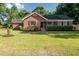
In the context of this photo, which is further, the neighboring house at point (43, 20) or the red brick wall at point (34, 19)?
the red brick wall at point (34, 19)

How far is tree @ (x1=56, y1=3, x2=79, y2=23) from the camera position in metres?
→ 20.6

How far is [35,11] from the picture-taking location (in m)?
22.2

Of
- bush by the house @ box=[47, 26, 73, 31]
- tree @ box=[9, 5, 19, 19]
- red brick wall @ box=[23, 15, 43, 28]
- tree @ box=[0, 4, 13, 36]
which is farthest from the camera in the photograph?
tree @ box=[0, 4, 13, 36]

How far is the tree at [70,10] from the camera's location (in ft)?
67.6

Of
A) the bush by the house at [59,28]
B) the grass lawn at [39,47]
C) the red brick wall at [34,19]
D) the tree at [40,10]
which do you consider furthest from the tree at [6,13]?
the grass lawn at [39,47]

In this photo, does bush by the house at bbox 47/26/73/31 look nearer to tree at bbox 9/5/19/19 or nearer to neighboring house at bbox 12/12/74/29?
neighboring house at bbox 12/12/74/29

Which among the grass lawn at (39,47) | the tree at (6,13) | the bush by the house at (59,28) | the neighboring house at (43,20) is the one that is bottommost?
the bush by the house at (59,28)

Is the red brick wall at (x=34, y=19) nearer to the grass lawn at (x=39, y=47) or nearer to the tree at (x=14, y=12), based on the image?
the tree at (x=14, y=12)

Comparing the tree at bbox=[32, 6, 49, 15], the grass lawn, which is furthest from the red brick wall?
the grass lawn

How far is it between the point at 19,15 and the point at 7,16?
73.7 inches

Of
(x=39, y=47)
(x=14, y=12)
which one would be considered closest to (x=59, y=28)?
(x=14, y=12)

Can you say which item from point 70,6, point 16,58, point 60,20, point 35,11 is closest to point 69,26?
point 60,20

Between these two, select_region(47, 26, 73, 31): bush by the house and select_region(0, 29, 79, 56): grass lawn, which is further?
select_region(47, 26, 73, 31): bush by the house

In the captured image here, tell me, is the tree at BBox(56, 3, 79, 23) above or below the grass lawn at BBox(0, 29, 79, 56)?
above
